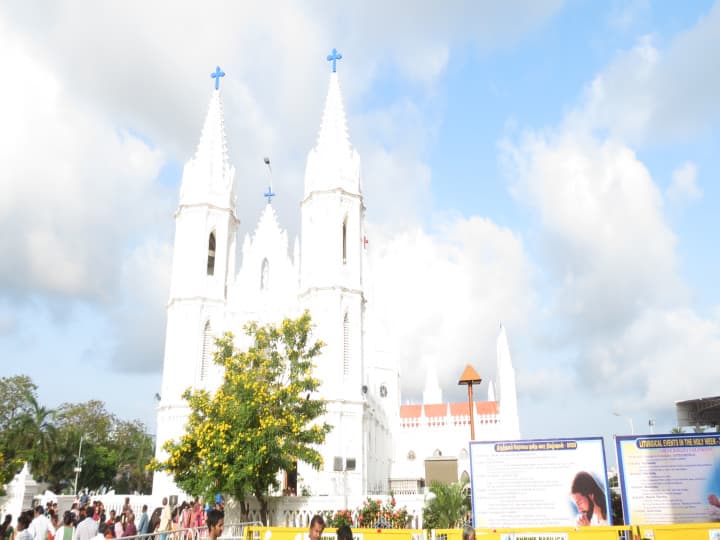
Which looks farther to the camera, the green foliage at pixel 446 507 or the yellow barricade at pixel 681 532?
the green foliage at pixel 446 507

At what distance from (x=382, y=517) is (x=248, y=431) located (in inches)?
197

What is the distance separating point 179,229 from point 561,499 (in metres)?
31.3

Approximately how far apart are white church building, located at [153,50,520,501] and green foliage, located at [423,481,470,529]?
1100 cm

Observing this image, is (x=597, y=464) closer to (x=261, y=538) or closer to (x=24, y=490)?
(x=261, y=538)

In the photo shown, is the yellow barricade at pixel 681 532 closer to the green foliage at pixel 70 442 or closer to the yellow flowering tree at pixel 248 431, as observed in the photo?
the yellow flowering tree at pixel 248 431

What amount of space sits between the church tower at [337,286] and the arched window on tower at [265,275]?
4.43m

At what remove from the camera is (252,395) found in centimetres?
2089

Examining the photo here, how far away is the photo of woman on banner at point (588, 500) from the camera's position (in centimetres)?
1180

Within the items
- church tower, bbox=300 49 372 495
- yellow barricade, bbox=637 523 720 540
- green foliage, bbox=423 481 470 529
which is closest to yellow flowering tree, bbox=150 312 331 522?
green foliage, bbox=423 481 470 529

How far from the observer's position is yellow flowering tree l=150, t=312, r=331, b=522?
19.7m

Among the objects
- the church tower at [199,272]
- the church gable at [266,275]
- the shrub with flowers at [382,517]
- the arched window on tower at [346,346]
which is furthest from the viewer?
the church gable at [266,275]

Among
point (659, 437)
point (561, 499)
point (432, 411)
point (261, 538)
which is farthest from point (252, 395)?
point (432, 411)

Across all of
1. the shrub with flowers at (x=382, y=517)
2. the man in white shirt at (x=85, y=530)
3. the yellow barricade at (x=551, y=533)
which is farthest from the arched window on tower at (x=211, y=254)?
the yellow barricade at (x=551, y=533)

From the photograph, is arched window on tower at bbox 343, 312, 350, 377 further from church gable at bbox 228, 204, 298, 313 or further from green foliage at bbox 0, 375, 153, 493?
green foliage at bbox 0, 375, 153, 493
